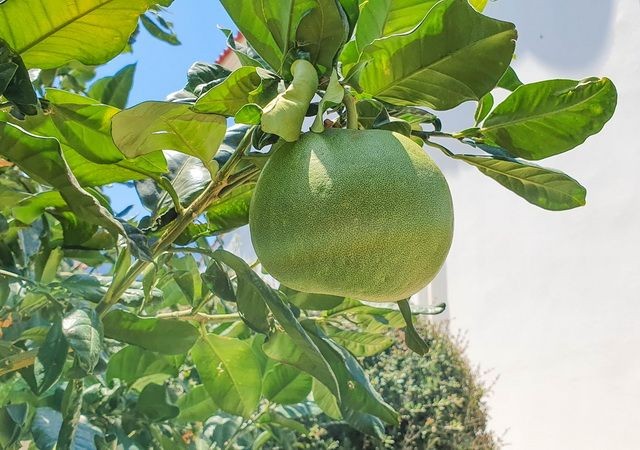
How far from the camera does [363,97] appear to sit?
526mm

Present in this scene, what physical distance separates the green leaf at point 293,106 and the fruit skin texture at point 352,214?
3cm

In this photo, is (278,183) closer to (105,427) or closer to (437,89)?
(437,89)

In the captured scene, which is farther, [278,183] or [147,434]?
[147,434]

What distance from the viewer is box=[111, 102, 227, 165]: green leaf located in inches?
19.1

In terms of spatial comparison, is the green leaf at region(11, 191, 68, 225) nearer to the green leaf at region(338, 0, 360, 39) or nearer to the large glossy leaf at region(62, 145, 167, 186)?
the large glossy leaf at region(62, 145, 167, 186)

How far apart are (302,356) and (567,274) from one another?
144 inches

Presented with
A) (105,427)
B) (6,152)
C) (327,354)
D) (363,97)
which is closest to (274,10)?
(363,97)

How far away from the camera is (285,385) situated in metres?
1.08

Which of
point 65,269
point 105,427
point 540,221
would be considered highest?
point 105,427

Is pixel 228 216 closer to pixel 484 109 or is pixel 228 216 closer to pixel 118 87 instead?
pixel 484 109

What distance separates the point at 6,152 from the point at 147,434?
58cm

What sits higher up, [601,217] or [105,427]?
[105,427]

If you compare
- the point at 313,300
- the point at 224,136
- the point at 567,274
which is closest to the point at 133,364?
the point at 313,300

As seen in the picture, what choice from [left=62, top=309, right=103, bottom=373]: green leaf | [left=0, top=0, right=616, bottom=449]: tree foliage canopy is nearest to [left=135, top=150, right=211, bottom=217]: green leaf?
[left=0, top=0, right=616, bottom=449]: tree foliage canopy
